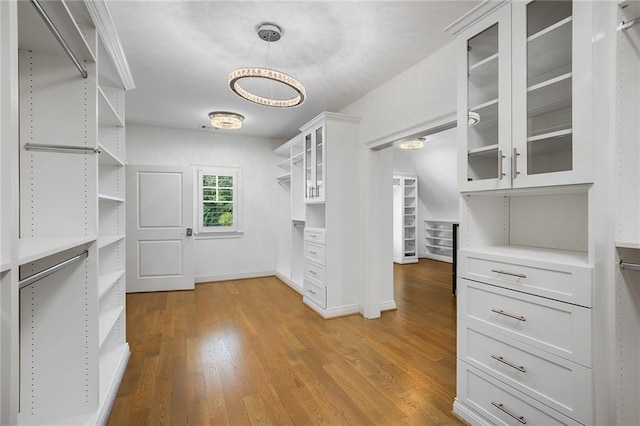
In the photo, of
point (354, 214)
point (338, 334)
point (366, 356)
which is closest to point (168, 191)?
point (354, 214)

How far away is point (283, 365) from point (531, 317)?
1916 mm

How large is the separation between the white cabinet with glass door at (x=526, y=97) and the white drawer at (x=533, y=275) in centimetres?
41

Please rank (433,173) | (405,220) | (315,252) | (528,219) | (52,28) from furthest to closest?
1. (405,220)
2. (433,173)
3. (315,252)
4. (528,219)
5. (52,28)

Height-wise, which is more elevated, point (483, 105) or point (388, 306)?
point (483, 105)

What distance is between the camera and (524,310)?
163cm

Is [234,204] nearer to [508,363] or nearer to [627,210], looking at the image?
[508,363]

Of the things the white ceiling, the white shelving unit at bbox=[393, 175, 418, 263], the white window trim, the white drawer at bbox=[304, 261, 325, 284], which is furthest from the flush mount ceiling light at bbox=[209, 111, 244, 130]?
the white shelving unit at bbox=[393, 175, 418, 263]

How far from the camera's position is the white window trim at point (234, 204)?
18.8 feet

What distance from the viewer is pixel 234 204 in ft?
19.7

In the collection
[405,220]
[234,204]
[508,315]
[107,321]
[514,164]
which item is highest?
[514,164]

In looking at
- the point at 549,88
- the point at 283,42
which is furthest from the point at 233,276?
the point at 549,88

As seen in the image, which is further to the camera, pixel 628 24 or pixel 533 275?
pixel 533 275

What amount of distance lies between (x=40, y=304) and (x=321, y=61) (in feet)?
9.42

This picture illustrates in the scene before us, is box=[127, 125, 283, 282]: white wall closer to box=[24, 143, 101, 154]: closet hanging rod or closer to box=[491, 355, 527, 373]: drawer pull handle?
box=[24, 143, 101, 154]: closet hanging rod
